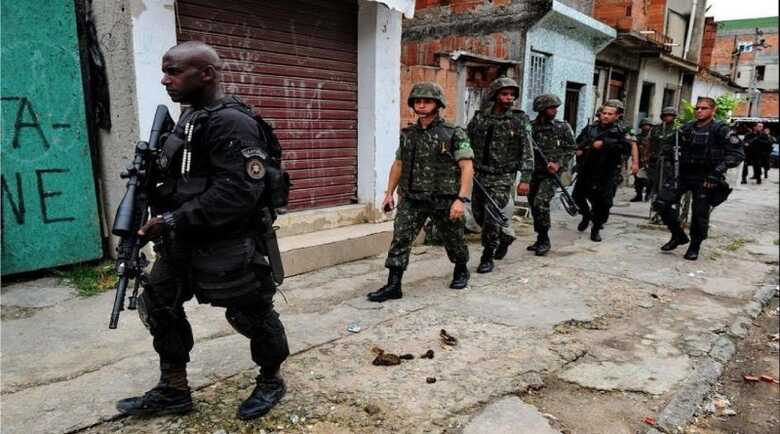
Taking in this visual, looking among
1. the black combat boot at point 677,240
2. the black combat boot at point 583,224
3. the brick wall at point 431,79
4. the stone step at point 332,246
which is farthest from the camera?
the black combat boot at point 583,224

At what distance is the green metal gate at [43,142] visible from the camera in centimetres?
395

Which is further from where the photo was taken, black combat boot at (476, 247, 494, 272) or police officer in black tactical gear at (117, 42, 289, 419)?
black combat boot at (476, 247, 494, 272)

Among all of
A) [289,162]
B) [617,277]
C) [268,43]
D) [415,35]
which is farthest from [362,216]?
[415,35]

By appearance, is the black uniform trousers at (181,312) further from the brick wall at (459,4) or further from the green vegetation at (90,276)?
the brick wall at (459,4)

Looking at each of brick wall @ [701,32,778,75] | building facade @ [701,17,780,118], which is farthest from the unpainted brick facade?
brick wall @ [701,32,778,75]

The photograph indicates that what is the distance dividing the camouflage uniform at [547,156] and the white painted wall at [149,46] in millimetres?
3867

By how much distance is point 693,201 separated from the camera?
5.75 meters

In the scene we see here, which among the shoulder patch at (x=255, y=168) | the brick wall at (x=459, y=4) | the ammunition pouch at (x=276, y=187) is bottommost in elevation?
the ammunition pouch at (x=276, y=187)

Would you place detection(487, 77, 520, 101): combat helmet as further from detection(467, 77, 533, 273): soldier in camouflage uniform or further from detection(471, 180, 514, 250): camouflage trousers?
detection(471, 180, 514, 250): camouflage trousers

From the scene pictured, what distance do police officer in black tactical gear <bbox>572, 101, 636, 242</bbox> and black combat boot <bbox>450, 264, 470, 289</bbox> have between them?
2.95 metres

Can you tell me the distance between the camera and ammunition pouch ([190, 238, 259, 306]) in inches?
85.5

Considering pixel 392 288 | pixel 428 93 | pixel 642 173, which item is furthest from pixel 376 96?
pixel 642 173

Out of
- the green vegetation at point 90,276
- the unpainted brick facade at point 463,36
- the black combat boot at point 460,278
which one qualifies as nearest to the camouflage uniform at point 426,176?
the black combat boot at point 460,278

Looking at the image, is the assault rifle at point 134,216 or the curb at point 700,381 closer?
the assault rifle at point 134,216
